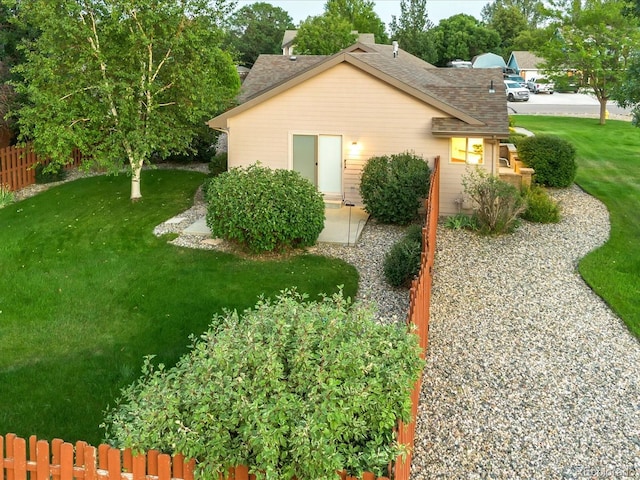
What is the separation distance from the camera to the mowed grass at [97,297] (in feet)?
25.2

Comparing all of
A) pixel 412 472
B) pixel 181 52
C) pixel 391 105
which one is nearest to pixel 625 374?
pixel 412 472

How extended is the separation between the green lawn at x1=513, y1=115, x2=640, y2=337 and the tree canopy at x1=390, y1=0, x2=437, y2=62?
2121 cm

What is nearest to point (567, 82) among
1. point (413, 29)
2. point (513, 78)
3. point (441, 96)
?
point (513, 78)

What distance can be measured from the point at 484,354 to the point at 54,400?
536 centimetres

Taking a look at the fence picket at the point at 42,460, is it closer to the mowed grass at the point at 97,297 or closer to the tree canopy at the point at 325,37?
the mowed grass at the point at 97,297

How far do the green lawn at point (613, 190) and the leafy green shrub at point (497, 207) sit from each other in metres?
1.93

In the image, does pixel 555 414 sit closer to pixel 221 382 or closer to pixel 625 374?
pixel 625 374

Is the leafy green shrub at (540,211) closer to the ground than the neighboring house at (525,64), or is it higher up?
closer to the ground

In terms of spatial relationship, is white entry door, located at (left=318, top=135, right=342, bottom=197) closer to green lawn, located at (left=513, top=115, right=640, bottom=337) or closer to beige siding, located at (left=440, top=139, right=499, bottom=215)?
beige siding, located at (left=440, top=139, right=499, bottom=215)

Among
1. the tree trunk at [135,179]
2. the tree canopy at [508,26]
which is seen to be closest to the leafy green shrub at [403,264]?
the tree trunk at [135,179]

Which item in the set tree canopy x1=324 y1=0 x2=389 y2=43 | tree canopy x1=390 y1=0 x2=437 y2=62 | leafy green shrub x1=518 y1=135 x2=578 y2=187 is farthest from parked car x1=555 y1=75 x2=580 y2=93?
tree canopy x1=390 y1=0 x2=437 y2=62

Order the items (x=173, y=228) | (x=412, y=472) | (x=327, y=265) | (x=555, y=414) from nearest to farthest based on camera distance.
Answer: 1. (x=412, y=472)
2. (x=555, y=414)
3. (x=327, y=265)
4. (x=173, y=228)

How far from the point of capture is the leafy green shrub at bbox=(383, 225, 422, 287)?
35.5 feet

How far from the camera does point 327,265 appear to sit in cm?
1242
